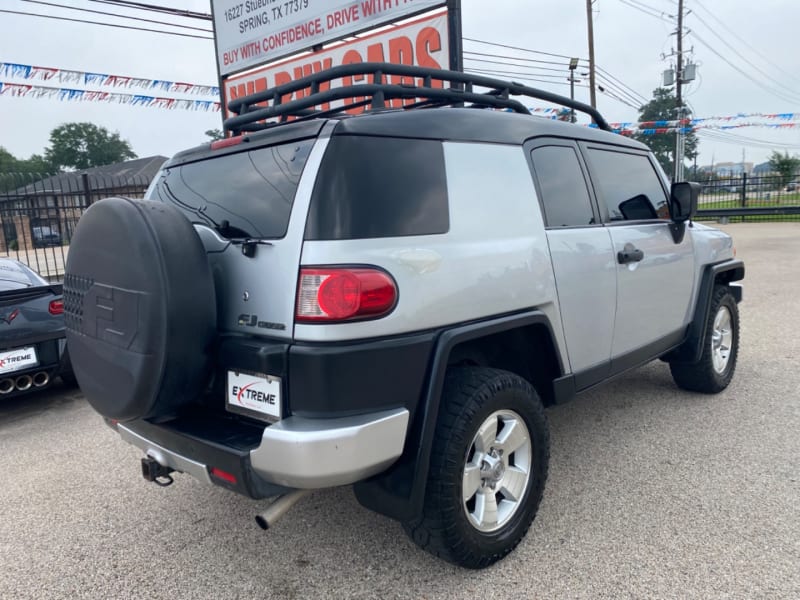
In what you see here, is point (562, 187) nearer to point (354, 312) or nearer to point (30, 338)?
point (354, 312)

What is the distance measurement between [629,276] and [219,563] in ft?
8.50

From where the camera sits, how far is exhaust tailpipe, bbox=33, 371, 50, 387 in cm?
450

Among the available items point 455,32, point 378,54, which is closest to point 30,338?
point 455,32

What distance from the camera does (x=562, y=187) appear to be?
9.76ft

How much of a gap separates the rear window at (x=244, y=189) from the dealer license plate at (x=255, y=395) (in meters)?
0.54

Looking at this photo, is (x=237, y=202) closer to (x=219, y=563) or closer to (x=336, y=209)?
(x=336, y=209)

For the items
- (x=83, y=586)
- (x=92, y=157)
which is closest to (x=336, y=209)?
(x=83, y=586)

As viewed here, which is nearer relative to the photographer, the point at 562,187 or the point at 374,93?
the point at 374,93

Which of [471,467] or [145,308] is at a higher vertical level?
[145,308]

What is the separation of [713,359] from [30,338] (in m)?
5.18

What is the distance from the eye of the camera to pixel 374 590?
2328 mm

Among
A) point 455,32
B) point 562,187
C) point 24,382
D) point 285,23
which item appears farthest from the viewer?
point 285,23

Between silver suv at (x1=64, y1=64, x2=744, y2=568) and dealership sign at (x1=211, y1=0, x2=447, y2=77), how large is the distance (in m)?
4.84

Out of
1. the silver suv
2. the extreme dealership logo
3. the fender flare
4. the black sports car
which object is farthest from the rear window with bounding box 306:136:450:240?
the extreme dealership logo
